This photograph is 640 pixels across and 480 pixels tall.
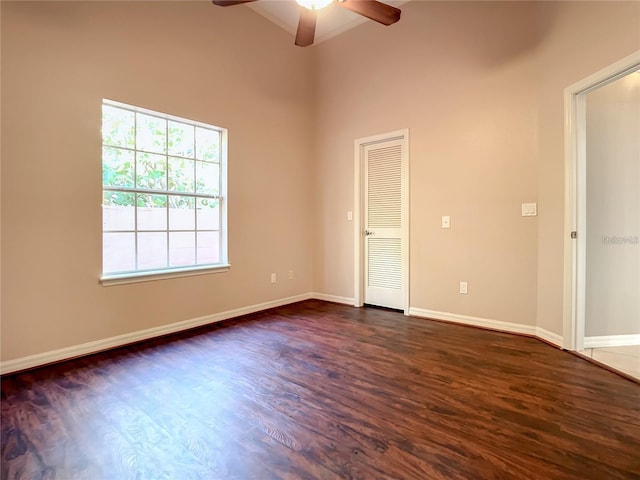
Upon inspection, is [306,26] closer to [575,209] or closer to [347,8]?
[347,8]

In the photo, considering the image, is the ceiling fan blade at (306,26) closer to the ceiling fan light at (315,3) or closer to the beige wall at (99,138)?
the ceiling fan light at (315,3)

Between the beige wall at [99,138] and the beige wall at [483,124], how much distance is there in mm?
1222

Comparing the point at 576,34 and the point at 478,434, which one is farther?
the point at 576,34

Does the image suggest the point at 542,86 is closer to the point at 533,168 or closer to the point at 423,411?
the point at 533,168

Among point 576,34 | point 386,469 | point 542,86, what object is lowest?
point 386,469

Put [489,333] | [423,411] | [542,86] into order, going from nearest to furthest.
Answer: [423,411]
[542,86]
[489,333]

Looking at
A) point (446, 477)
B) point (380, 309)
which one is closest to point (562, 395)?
point (446, 477)

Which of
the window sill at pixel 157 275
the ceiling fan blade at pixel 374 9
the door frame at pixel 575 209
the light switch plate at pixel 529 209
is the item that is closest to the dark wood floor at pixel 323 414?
the door frame at pixel 575 209

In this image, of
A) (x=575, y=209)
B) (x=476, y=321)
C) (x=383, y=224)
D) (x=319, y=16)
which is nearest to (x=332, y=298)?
(x=383, y=224)

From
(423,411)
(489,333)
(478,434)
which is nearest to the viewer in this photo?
(478,434)

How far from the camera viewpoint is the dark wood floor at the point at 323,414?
1.34 m

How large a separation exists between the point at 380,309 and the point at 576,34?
315 centimetres

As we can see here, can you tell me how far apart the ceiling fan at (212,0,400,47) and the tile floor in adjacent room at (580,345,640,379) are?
3.10 meters

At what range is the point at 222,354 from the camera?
256cm
